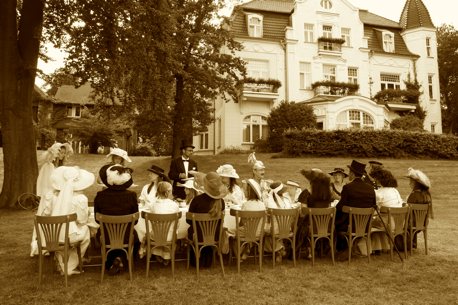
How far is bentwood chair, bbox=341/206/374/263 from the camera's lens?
20.9 feet

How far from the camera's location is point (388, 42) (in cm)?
3055

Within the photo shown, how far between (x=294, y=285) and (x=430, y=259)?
298 cm

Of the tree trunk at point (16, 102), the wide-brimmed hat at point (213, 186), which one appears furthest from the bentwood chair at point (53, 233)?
the tree trunk at point (16, 102)

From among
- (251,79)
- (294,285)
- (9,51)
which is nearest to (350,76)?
(251,79)

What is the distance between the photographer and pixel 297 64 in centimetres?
2730

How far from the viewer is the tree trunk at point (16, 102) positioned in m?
11.3

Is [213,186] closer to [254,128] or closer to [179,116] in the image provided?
[179,116]

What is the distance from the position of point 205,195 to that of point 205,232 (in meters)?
0.57

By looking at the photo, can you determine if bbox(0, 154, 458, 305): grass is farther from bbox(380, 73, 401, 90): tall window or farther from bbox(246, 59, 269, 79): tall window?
bbox(380, 73, 401, 90): tall window

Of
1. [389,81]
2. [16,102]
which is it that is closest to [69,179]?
[16,102]

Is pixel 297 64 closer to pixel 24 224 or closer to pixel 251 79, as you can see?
pixel 251 79

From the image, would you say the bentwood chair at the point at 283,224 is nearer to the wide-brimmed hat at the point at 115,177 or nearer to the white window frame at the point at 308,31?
the wide-brimmed hat at the point at 115,177

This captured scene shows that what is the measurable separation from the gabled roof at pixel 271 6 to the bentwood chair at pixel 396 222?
23.4 m

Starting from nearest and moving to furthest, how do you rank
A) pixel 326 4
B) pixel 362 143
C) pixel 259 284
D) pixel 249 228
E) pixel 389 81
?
1. pixel 259 284
2. pixel 249 228
3. pixel 362 143
4. pixel 326 4
5. pixel 389 81
